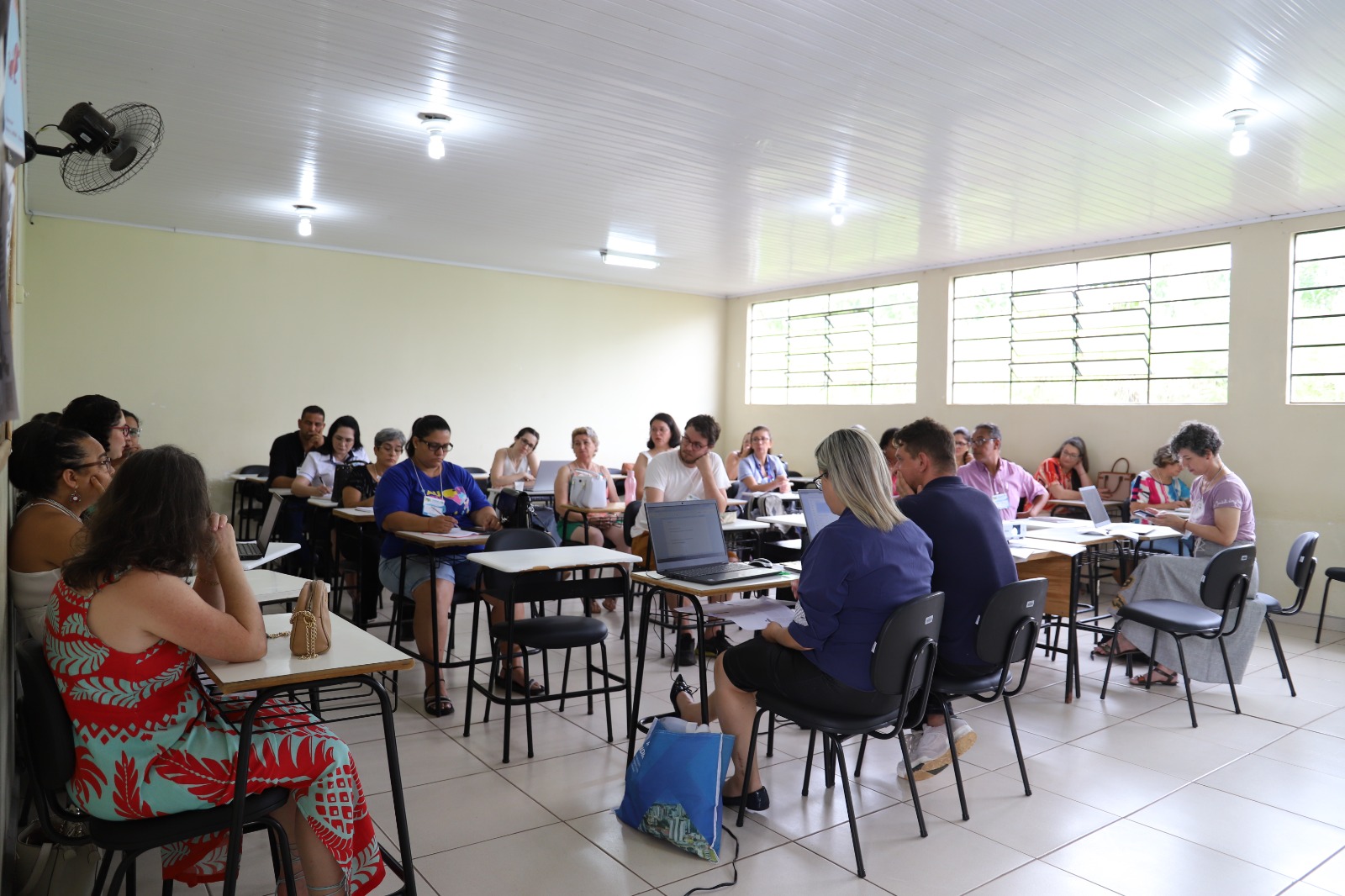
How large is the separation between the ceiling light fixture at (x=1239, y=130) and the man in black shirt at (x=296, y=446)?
19.6 feet

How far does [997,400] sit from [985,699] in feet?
20.2

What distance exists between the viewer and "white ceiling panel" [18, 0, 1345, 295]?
369cm

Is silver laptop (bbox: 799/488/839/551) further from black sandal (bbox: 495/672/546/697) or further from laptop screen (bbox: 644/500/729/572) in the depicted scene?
black sandal (bbox: 495/672/546/697)

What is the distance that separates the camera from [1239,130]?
470 centimetres

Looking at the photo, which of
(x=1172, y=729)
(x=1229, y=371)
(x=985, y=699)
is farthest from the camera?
(x=1229, y=371)

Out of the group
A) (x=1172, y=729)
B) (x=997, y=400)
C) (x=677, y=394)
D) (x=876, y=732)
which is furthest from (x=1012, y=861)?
(x=677, y=394)

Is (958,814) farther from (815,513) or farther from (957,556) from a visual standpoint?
(815,513)

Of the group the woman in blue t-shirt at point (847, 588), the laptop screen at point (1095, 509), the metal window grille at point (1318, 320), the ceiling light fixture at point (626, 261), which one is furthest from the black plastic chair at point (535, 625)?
the metal window grille at point (1318, 320)

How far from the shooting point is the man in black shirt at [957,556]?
10.4 ft

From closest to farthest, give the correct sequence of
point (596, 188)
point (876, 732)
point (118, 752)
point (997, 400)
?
point (118, 752) < point (876, 732) < point (596, 188) < point (997, 400)

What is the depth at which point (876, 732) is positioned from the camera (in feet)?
9.36

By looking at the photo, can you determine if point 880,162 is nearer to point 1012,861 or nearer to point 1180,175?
point 1180,175

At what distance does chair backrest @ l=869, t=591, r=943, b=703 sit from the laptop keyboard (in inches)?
37.8

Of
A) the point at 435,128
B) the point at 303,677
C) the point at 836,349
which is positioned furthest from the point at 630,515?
the point at 836,349
